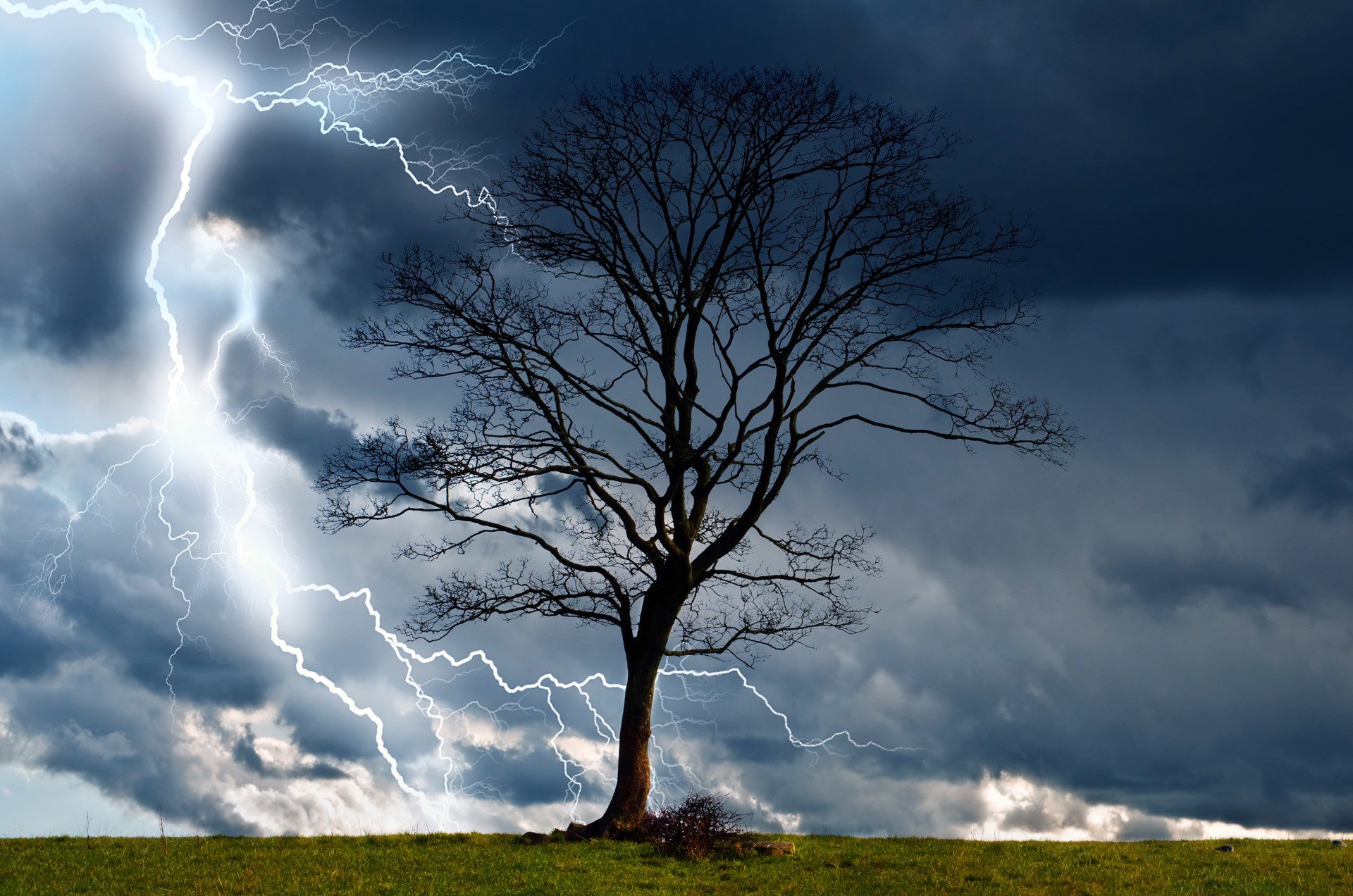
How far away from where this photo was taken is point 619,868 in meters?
13.6

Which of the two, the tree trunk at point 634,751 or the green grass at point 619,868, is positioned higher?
the tree trunk at point 634,751

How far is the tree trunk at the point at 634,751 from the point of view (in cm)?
1611

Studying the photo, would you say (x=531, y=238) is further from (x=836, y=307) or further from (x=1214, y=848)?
(x=1214, y=848)

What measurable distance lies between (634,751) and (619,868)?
289cm

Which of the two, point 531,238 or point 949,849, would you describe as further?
point 531,238

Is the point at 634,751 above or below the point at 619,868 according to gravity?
above

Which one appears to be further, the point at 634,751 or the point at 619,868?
the point at 634,751

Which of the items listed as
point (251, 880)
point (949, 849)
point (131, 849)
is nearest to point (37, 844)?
point (131, 849)

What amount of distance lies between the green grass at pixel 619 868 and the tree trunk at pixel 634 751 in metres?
0.87

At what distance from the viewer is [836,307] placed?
58.4 feet

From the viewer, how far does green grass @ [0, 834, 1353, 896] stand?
1265 centimetres

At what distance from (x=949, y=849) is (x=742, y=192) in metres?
10.8

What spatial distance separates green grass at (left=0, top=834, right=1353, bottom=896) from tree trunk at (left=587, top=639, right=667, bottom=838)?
87cm

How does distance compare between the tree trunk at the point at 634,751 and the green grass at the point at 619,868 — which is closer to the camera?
the green grass at the point at 619,868
